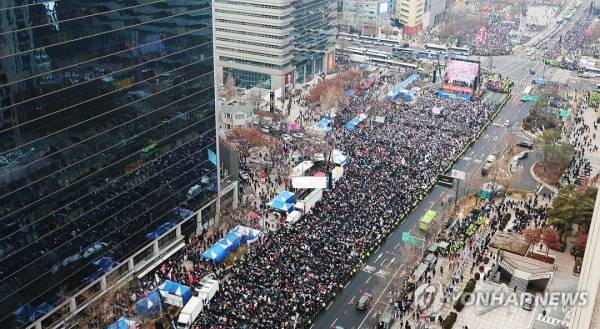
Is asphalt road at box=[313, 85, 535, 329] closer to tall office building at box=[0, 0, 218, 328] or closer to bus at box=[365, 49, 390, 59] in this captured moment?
tall office building at box=[0, 0, 218, 328]

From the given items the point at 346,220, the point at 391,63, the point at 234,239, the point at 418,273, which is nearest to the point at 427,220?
the point at 346,220

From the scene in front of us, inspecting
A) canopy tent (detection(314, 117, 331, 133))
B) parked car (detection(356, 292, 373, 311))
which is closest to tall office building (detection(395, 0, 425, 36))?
canopy tent (detection(314, 117, 331, 133))

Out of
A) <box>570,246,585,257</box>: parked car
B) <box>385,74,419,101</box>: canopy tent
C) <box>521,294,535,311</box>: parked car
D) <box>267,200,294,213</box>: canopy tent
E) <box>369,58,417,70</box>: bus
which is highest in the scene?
<box>369,58,417,70</box>: bus

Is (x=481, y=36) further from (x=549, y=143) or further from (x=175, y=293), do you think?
(x=175, y=293)

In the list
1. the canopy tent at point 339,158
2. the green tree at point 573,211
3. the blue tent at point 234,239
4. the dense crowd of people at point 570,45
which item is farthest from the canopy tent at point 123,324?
the dense crowd of people at point 570,45

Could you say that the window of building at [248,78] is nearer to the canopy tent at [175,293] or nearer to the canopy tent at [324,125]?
the canopy tent at [324,125]
